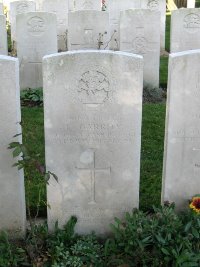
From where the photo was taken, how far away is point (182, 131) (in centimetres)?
406

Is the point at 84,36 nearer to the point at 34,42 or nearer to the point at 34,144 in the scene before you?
the point at 34,42

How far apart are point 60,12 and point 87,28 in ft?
13.7

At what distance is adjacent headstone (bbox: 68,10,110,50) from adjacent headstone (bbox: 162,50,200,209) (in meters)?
4.83

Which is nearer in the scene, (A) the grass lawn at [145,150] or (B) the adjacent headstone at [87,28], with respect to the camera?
(A) the grass lawn at [145,150]

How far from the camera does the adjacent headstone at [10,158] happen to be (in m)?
3.72

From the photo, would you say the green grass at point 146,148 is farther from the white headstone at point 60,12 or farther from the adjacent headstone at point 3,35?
the white headstone at point 60,12

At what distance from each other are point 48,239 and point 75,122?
1056 mm

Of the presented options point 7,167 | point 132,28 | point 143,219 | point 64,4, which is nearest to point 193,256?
point 143,219

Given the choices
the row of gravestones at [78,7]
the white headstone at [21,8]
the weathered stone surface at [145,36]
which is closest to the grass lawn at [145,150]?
the weathered stone surface at [145,36]

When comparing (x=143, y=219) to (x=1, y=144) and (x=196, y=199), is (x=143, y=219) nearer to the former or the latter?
(x=196, y=199)

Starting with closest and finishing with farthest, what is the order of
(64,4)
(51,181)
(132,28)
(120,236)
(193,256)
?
(193,256) < (120,236) < (51,181) < (132,28) < (64,4)

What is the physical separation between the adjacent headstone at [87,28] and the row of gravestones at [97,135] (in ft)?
15.9

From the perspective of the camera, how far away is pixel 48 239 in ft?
13.2

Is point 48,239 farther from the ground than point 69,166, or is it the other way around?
point 69,166
